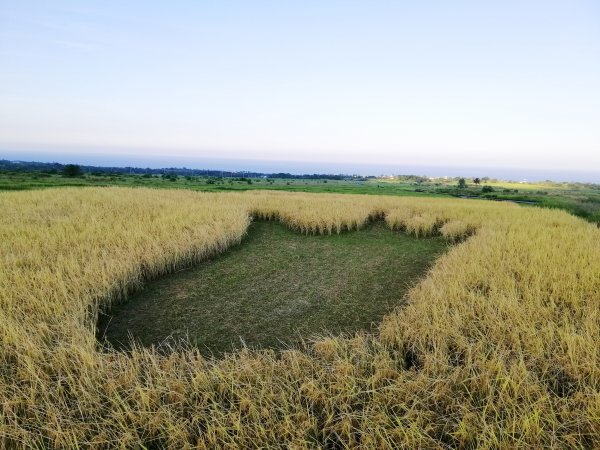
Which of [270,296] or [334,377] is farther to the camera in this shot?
[270,296]

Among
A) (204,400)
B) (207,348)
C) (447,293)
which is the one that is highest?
(447,293)

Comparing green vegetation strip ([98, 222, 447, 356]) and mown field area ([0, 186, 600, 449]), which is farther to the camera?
green vegetation strip ([98, 222, 447, 356])

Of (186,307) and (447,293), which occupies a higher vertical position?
(447,293)

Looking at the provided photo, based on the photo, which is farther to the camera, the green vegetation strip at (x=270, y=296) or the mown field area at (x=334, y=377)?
the green vegetation strip at (x=270, y=296)

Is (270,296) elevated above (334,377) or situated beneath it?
situated beneath

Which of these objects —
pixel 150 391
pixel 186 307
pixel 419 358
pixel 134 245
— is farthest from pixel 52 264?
pixel 419 358

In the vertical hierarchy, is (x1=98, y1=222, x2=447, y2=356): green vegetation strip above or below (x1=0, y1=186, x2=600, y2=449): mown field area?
below

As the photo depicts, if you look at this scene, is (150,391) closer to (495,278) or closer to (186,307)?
(186,307)

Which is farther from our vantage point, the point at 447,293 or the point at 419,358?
the point at 447,293
